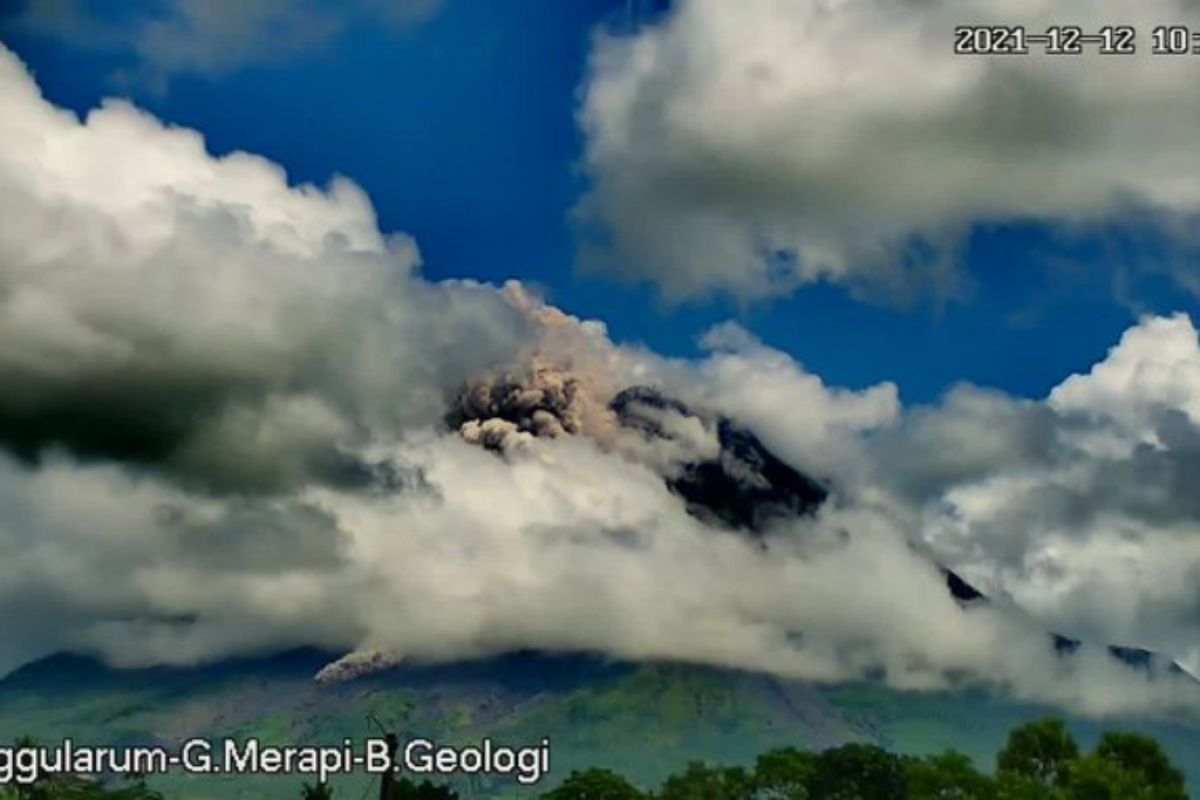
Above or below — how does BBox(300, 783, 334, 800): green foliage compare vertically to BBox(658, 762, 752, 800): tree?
above

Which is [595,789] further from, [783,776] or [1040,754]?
[1040,754]

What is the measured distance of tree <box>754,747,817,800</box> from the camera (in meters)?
187

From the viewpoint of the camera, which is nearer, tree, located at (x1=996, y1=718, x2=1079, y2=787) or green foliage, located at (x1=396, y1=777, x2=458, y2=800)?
green foliage, located at (x1=396, y1=777, x2=458, y2=800)

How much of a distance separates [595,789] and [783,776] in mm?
27620

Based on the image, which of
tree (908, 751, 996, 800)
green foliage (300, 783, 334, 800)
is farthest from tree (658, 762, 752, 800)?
green foliage (300, 783, 334, 800)

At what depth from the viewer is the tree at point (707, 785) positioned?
186250mm

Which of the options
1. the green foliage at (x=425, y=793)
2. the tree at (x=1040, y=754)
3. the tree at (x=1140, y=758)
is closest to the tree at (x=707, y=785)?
the tree at (x=1040, y=754)

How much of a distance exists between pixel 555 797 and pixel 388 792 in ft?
390

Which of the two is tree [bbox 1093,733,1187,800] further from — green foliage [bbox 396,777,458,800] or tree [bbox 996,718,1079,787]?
green foliage [bbox 396,777,458,800]

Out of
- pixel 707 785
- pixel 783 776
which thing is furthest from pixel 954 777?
pixel 707 785

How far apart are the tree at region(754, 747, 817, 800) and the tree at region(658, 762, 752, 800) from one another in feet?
7.08

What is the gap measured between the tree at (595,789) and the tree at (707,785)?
13.2 m

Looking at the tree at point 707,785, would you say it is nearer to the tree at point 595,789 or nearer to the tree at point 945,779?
the tree at point 595,789

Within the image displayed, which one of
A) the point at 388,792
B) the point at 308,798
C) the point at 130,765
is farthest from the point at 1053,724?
the point at 388,792
